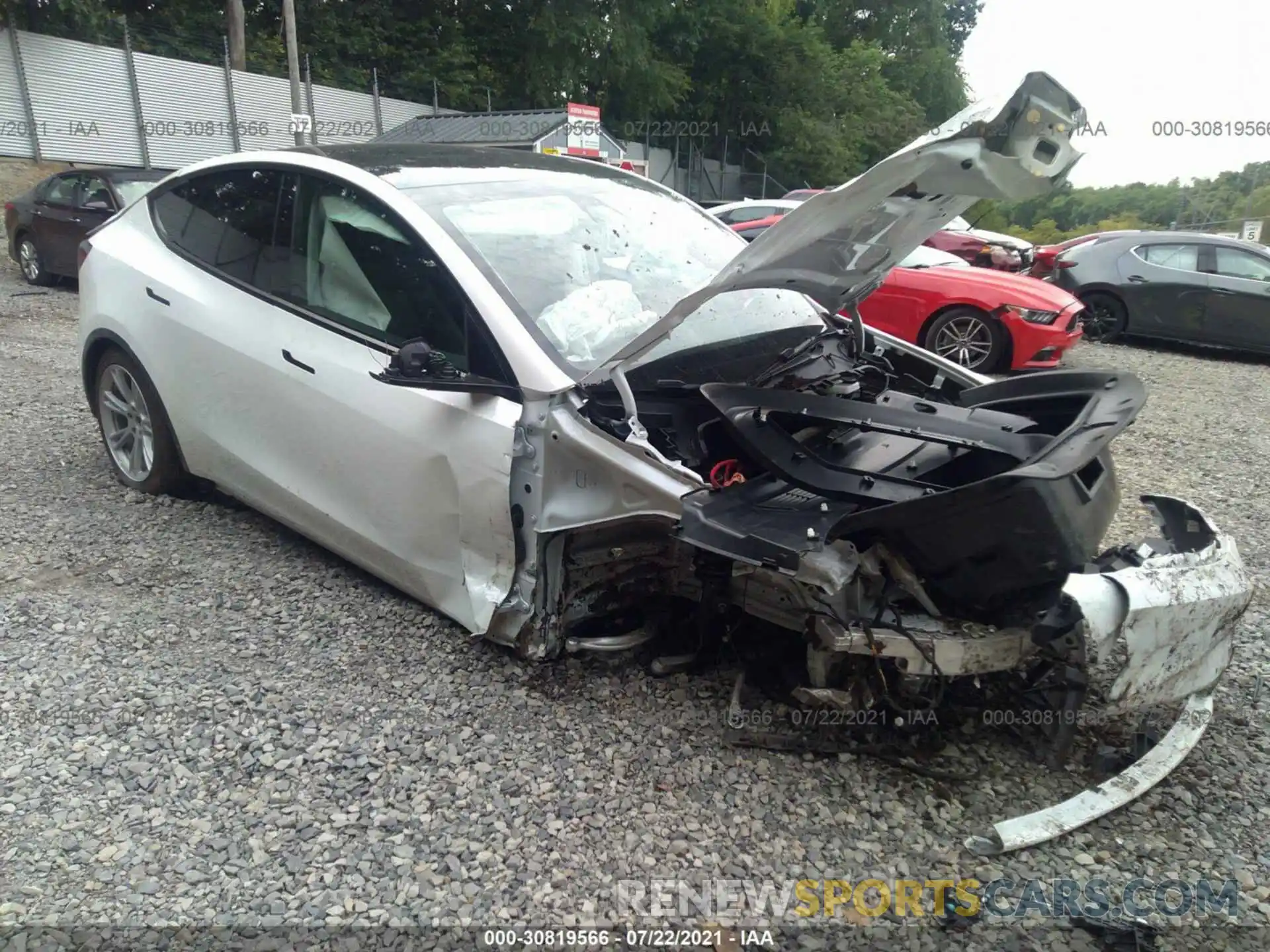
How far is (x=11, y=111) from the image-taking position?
16.5 metres

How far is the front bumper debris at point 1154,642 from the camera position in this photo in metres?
2.23

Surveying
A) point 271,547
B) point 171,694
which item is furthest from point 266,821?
point 271,547

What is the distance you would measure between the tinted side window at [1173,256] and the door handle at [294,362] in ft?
33.2

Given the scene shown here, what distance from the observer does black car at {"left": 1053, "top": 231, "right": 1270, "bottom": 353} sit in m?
9.70

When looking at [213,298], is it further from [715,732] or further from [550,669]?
[715,732]

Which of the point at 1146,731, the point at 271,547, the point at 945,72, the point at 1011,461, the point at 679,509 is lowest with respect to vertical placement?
the point at 271,547

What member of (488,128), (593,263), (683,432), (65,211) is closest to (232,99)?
(488,128)

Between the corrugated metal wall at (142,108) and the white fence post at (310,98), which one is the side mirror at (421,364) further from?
the white fence post at (310,98)

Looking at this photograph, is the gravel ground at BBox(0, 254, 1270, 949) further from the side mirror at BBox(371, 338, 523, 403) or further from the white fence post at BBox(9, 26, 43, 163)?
the white fence post at BBox(9, 26, 43, 163)

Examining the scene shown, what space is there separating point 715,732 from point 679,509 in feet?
2.52

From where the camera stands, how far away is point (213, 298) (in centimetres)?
362

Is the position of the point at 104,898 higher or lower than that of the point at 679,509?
lower

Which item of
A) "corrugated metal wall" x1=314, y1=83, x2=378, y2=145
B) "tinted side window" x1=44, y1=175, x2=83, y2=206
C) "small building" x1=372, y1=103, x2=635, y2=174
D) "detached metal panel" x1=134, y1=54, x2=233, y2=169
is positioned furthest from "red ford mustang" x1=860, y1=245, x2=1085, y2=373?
"corrugated metal wall" x1=314, y1=83, x2=378, y2=145

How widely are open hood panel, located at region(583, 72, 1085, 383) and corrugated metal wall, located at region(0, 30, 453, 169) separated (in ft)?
51.6
